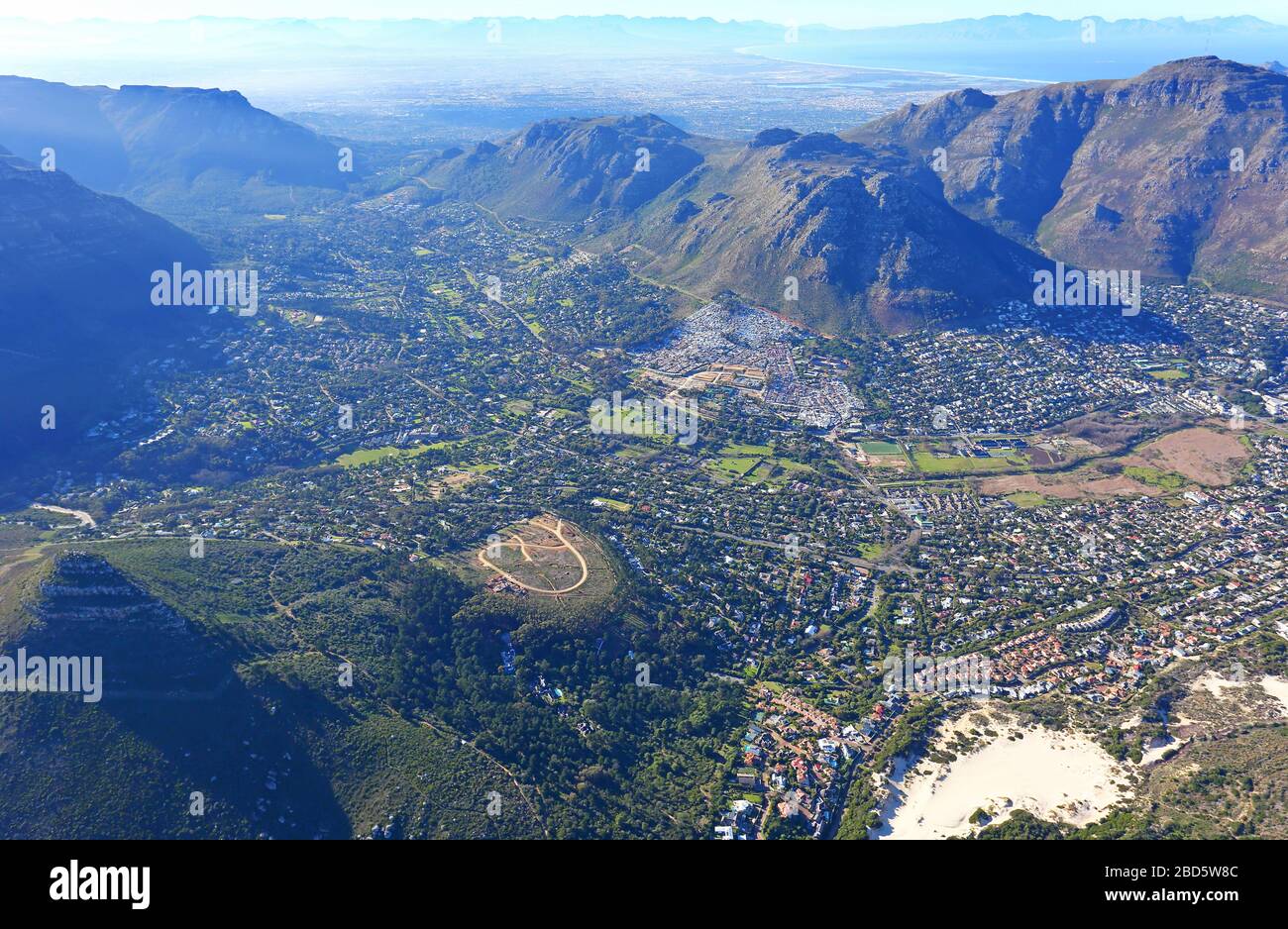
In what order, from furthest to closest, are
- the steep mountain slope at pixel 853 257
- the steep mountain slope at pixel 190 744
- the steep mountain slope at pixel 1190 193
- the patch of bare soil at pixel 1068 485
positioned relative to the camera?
the steep mountain slope at pixel 1190 193 < the steep mountain slope at pixel 853 257 < the patch of bare soil at pixel 1068 485 < the steep mountain slope at pixel 190 744

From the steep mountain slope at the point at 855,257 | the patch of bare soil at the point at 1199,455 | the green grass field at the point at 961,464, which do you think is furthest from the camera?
the steep mountain slope at the point at 855,257

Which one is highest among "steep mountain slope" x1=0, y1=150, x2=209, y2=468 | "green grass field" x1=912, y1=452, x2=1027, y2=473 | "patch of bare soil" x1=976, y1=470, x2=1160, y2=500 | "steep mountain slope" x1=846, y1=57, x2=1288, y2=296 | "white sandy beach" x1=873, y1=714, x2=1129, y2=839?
"steep mountain slope" x1=846, y1=57, x2=1288, y2=296

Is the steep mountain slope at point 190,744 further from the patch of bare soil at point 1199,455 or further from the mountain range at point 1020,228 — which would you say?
the mountain range at point 1020,228

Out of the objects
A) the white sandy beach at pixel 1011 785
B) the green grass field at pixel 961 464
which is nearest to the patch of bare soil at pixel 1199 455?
the green grass field at pixel 961 464

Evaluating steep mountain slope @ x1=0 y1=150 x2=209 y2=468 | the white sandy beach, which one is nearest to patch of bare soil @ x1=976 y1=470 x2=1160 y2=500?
the white sandy beach

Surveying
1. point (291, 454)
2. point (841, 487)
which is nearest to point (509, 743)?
point (841, 487)

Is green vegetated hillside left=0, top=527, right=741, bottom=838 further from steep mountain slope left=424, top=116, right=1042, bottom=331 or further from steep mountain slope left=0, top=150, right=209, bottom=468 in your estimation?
steep mountain slope left=424, top=116, right=1042, bottom=331
